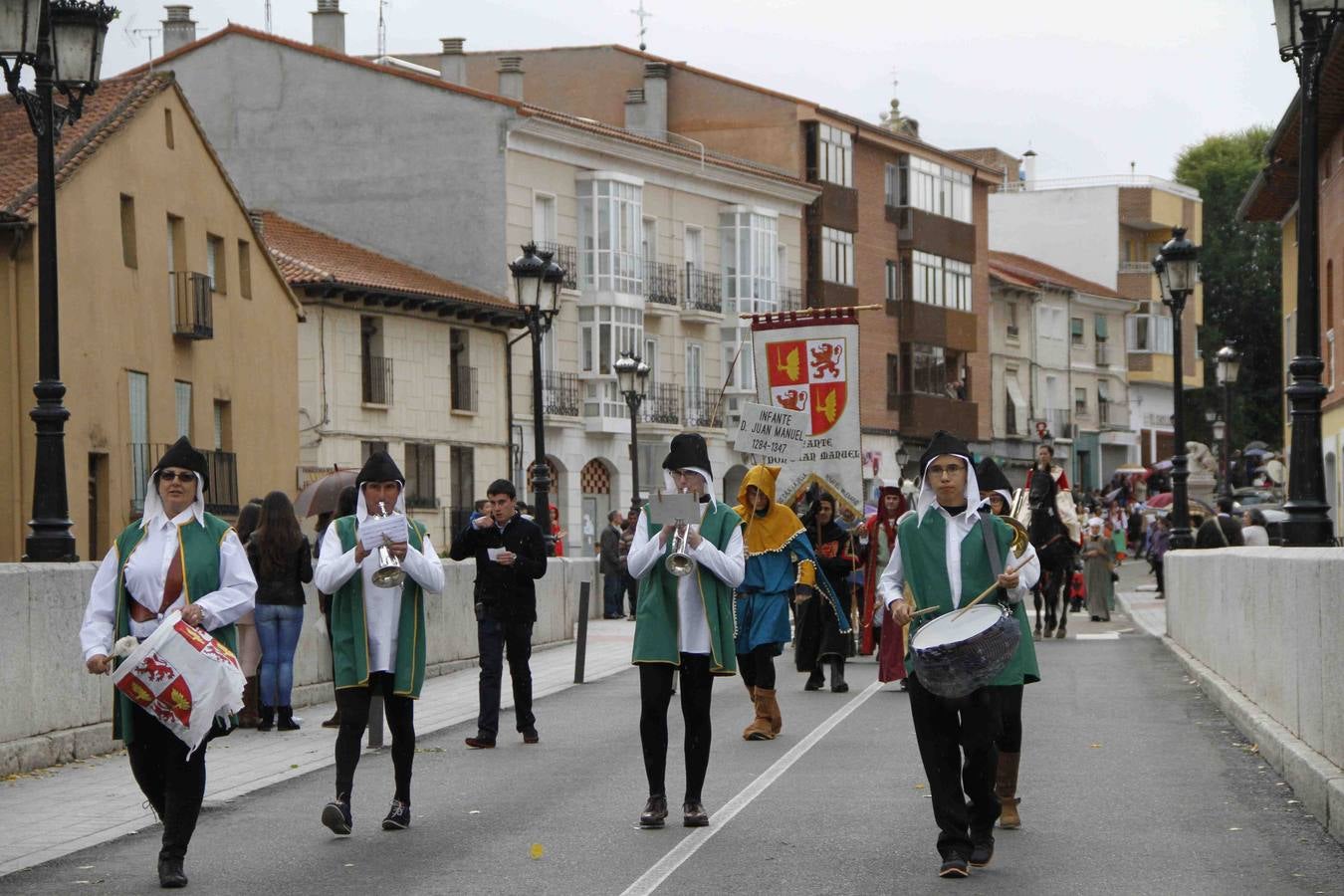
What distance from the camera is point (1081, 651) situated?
24.7 meters

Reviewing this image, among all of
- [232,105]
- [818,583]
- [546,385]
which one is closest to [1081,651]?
[818,583]

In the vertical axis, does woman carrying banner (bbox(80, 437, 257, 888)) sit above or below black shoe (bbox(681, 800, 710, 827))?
above

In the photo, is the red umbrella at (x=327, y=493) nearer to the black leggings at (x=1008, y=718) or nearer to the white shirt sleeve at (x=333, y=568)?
the white shirt sleeve at (x=333, y=568)

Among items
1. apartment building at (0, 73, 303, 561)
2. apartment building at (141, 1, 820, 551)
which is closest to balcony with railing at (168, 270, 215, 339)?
apartment building at (0, 73, 303, 561)

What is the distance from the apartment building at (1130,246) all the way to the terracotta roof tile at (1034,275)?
0.79 meters

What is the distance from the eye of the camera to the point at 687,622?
10.7m

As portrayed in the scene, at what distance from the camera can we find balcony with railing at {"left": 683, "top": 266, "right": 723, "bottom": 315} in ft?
190

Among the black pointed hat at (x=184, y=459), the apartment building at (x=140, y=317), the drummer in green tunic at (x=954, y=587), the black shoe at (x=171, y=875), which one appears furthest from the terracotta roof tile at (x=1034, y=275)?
the black shoe at (x=171, y=875)

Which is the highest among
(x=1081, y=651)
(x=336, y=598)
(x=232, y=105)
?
(x=232, y=105)

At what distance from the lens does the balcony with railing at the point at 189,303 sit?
37.5 m

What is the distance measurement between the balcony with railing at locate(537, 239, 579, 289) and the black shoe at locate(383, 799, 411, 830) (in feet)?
137

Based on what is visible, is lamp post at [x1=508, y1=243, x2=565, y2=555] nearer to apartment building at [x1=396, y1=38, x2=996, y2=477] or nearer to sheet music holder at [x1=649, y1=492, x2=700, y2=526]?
sheet music holder at [x1=649, y1=492, x2=700, y2=526]

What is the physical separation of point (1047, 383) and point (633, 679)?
62.2 meters

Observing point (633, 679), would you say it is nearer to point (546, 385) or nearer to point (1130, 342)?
point (546, 385)
